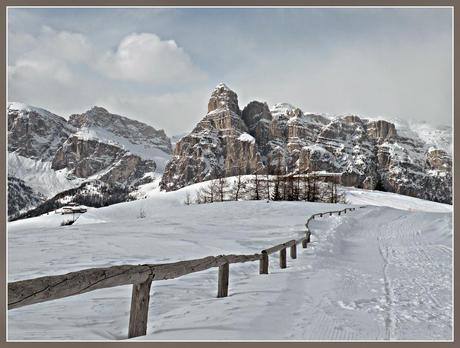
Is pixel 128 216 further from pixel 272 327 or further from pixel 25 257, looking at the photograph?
pixel 272 327

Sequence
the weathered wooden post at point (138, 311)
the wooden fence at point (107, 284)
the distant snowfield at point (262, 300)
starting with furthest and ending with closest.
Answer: the distant snowfield at point (262, 300) < the weathered wooden post at point (138, 311) < the wooden fence at point (107, 284)

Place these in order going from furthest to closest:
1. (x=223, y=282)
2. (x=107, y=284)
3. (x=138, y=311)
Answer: (x=223, y=282)
(x=138, y=311)
(x=107, y=284)

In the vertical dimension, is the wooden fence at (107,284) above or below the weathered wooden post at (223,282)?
above

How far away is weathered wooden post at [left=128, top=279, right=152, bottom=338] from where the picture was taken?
4.48m

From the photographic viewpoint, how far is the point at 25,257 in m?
11.3

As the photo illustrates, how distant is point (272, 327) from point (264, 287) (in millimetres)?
2847

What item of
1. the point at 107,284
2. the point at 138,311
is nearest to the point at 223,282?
the point at 138,311

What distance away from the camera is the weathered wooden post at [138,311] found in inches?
177

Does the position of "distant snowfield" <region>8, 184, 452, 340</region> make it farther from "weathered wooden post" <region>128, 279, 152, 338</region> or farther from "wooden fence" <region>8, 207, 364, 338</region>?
"wooden fence" <region>8, 207, 364, 338</region>

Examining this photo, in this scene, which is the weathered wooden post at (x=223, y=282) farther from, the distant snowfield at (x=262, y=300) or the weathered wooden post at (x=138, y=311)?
the weathered wooden post at (x=138, y=311)

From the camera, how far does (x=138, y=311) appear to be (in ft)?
14.7

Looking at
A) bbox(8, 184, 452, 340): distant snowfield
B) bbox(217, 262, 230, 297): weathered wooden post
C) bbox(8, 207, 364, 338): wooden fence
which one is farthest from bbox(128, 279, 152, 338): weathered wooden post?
bbox(217, 262, 230, 297): weathered wooden post

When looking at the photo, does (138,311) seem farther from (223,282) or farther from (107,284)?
(223,282)

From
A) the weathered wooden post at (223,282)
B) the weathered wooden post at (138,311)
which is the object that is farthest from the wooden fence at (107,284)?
the weathered wooden post at (223,282)
